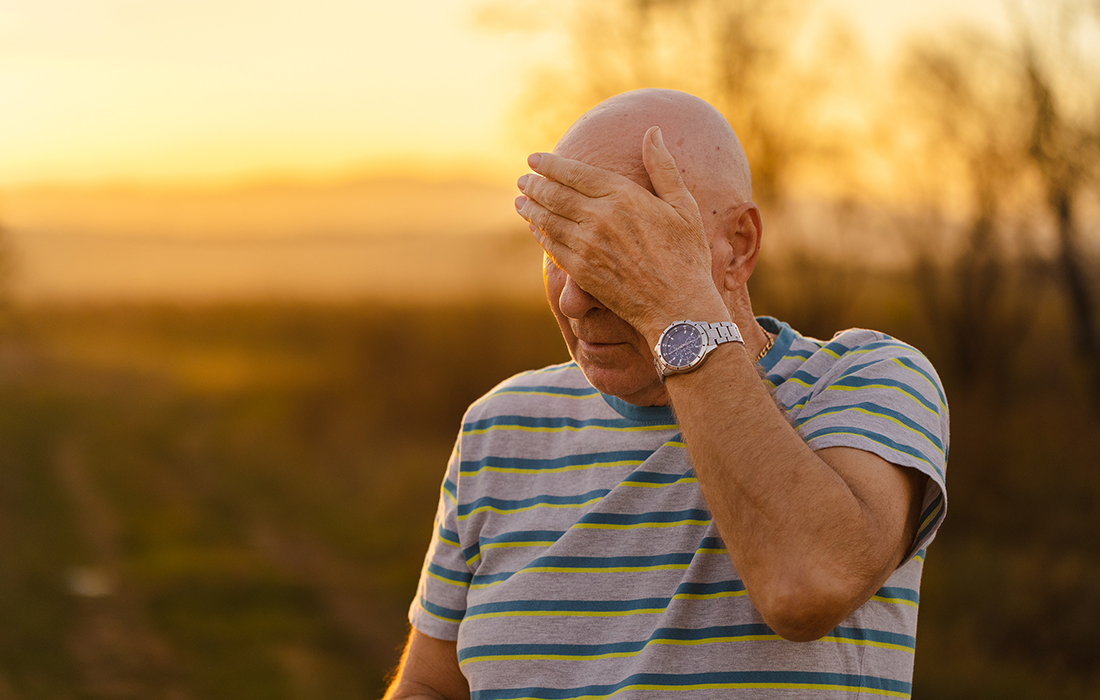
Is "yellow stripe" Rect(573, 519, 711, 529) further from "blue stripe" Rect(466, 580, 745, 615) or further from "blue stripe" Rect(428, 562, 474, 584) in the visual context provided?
"blue stripe" Rect(428, 562, 474, 584)

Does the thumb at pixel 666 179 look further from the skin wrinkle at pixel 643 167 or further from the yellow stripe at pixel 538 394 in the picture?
the yellow stripe at pixel 538 394

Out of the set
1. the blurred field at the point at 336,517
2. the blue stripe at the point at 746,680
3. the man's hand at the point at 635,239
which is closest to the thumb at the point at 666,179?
the man's hand at the point at 635,239

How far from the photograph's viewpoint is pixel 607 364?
1673 millimetres

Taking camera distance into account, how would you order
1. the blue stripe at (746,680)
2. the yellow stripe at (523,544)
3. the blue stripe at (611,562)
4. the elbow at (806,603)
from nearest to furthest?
the elbow at (806,603) → the blue stripe at (746,680) → the blue stripe at (611,562) → the yellow stripe at (523,544)

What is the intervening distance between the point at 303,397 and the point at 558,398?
40.6ft

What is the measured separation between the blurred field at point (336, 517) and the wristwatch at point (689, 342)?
445 cm

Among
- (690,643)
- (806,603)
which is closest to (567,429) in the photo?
(690,643)

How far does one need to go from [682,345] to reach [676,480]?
14.9 inches

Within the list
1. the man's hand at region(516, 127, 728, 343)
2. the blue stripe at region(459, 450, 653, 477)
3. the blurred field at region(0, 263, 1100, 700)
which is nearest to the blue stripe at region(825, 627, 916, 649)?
the blue stripe at region(459, 450, 653, 477)

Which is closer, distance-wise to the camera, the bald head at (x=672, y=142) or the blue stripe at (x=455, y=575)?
the bald head at (x=672, y=142)

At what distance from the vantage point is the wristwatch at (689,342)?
1.39 m

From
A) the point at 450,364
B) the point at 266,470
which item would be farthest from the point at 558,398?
the point at 450,364

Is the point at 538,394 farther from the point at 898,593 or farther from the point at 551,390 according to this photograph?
the point at 898,593

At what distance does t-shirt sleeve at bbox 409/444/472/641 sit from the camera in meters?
1.88
